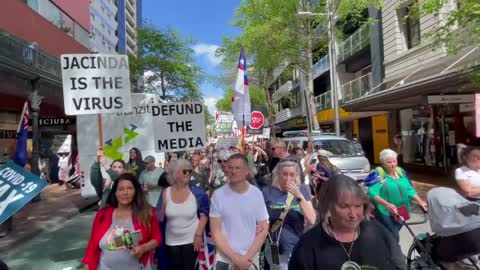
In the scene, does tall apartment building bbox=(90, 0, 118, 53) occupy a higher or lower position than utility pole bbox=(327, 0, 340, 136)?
higher

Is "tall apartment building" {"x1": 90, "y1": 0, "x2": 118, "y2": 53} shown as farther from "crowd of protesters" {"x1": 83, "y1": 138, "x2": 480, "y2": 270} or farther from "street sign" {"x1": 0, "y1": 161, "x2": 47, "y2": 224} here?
"crowd of protesters" {"x1": 83, "y1": 138, "x2": 480, "y2": 270}

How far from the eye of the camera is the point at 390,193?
5.16 meters

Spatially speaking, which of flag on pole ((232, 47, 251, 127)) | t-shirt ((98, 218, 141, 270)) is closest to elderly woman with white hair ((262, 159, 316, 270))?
t-shirt ((98, 218, 141, 270))

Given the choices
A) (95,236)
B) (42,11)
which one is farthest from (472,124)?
(42,11)

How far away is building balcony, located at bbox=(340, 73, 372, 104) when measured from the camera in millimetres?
25172

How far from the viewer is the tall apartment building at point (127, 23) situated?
89162 millimetres

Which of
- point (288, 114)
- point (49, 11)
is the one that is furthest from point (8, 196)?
point (288, 114)

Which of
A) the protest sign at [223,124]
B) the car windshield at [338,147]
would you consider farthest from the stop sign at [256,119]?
the car windshield at [338,147]

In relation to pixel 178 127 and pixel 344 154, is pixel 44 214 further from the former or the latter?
pixel 344 154

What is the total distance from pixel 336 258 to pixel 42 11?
2208cm

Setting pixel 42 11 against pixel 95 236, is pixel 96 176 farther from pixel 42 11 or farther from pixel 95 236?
pixel 42 11

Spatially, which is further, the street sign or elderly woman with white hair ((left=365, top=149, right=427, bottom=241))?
elderly woman with white hair ((left=365, top=149, right=427, bottom=241))

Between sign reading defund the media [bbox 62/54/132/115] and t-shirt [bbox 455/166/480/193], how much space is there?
4.38 meters

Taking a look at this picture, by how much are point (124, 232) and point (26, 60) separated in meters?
10.2
